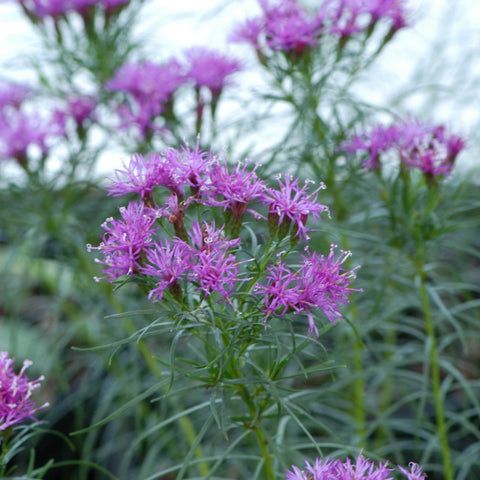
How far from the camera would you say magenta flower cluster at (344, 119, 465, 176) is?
40.0 inches

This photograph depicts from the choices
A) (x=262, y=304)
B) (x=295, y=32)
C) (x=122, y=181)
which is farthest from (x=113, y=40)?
(x=262, y=304)

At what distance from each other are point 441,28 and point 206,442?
141 centimetres

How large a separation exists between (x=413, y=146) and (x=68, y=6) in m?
0.84

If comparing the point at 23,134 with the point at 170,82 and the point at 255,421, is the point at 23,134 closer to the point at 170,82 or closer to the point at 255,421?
Answer: the point at 170,82

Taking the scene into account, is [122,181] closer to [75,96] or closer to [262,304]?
[262,304]

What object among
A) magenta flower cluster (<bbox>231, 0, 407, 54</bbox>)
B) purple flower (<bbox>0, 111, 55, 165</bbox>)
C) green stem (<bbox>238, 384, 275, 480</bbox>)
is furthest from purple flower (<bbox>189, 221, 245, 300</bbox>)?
purple flower (<bbox>0, 111, 55, 165</bbox>)

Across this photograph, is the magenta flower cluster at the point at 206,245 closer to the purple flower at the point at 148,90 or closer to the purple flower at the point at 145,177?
the purple flower at the point at 145,177

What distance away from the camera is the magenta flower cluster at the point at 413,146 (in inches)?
40.0

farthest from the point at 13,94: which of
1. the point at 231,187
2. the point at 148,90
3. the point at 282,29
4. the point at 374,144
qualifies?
the point at 231,187

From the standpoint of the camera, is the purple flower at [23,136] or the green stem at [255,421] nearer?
the green stem at [255,421]

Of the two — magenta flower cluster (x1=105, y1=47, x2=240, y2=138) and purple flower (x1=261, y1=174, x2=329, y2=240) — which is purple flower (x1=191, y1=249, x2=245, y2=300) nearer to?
purple flower (x1=261, y1=174, x2=329, y2=240)

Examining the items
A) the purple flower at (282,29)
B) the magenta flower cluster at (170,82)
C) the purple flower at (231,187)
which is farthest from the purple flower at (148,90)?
the purple flower at (231,187)

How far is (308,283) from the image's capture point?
2.23ft

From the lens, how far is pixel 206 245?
67 cm
